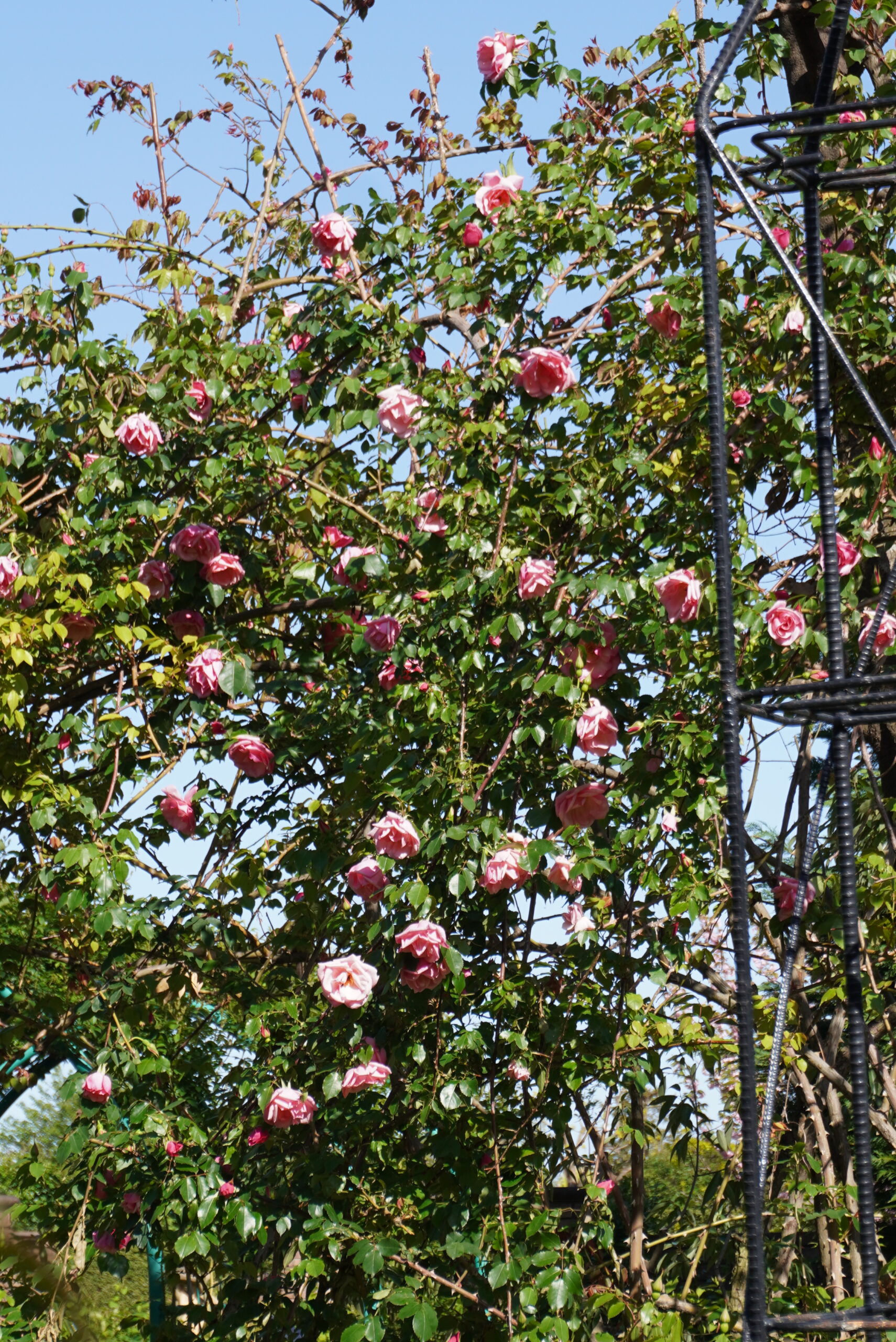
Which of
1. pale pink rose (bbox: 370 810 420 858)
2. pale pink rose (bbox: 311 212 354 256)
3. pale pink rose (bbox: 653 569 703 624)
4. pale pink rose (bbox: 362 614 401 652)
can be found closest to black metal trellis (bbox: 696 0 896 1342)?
pale pink rose (bbox: 653 569 703 624)

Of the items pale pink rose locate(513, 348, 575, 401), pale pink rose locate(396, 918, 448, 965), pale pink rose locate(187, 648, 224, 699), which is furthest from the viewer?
pale pink rose locate(187, 648, 224, 699)

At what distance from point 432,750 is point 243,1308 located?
1.06 m

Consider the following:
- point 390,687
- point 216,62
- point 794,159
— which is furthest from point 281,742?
point 216,62

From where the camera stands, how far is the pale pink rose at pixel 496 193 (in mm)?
2596

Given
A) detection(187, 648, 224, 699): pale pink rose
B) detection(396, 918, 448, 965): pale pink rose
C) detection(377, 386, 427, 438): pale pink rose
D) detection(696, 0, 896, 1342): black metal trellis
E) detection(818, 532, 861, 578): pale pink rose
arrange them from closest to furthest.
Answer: detection(696, 0, 896, 1342): black metal trellis, detection(396, 918, 448, 965): pale pink rose, detection(818, 532, 861, 578): pale pink rose, detection(377, 386, 427, 438): pale pink rose, detection(187, 648, 224, 699): pale pink rose

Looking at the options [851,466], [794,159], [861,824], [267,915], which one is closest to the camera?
[794,159]

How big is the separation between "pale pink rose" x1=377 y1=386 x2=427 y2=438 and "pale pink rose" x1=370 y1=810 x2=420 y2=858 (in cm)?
79

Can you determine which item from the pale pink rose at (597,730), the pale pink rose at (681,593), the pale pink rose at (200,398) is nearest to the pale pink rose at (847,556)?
the pale pink rose at (681,593)

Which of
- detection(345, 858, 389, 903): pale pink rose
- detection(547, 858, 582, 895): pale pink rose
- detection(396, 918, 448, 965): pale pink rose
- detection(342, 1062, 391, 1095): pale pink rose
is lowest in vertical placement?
detection(342, 1062, 391, 1095): pale pink rose

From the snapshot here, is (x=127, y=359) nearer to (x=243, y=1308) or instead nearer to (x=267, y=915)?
(x=267, y=915)

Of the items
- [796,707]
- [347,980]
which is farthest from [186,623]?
[796,707]

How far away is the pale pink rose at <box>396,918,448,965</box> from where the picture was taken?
2.14 meters

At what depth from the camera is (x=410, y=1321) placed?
2172mm

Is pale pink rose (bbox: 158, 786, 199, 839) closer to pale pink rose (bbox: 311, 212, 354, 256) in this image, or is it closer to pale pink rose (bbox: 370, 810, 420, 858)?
pale pink rose (bbox: 370, 810, 420, 858)
